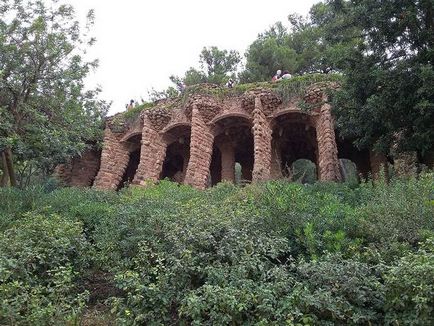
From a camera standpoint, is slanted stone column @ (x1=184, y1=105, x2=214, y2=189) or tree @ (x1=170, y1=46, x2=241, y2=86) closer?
slanted stone column @ (x1=184, y1=105, x2=214, y2=189)

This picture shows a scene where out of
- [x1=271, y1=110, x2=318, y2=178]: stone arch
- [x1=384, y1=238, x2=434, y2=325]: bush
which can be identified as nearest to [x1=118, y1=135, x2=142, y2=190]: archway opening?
[x1=271, y1=110, x2=318, y2=178]: stone arch

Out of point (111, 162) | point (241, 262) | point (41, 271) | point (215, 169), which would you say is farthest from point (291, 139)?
point (41, 271)

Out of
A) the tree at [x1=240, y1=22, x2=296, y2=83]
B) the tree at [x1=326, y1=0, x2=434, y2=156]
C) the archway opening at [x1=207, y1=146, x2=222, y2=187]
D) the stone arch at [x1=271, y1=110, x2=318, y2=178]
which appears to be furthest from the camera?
the tree at [x1=240, y1=22, x2=296, y2=83]

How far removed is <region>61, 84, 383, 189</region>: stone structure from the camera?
46.2ft

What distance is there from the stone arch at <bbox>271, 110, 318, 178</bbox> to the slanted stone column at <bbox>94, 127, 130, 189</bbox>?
616cm

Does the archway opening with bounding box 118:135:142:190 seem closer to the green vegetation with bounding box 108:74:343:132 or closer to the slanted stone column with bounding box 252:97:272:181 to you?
the green vegetation with bounding box 108:74:343:132

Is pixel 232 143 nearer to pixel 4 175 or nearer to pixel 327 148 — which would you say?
pixel 327 148

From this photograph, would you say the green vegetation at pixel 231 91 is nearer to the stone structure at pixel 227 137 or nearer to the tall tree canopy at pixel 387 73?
the stone structure at pixel 227 137

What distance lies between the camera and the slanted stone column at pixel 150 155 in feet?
50.9

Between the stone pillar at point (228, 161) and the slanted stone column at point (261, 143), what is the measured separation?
8.43 ft

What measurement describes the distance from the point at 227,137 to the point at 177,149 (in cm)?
298

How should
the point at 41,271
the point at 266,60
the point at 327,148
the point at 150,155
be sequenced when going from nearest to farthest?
1. the point at 41,271
2. the point at 327,148
3. the point at 150,155
4. the point at 266,60

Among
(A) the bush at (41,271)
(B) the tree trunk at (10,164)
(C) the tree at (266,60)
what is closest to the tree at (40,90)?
(B) the tree trunk at (10,164)

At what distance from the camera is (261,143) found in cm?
1427
